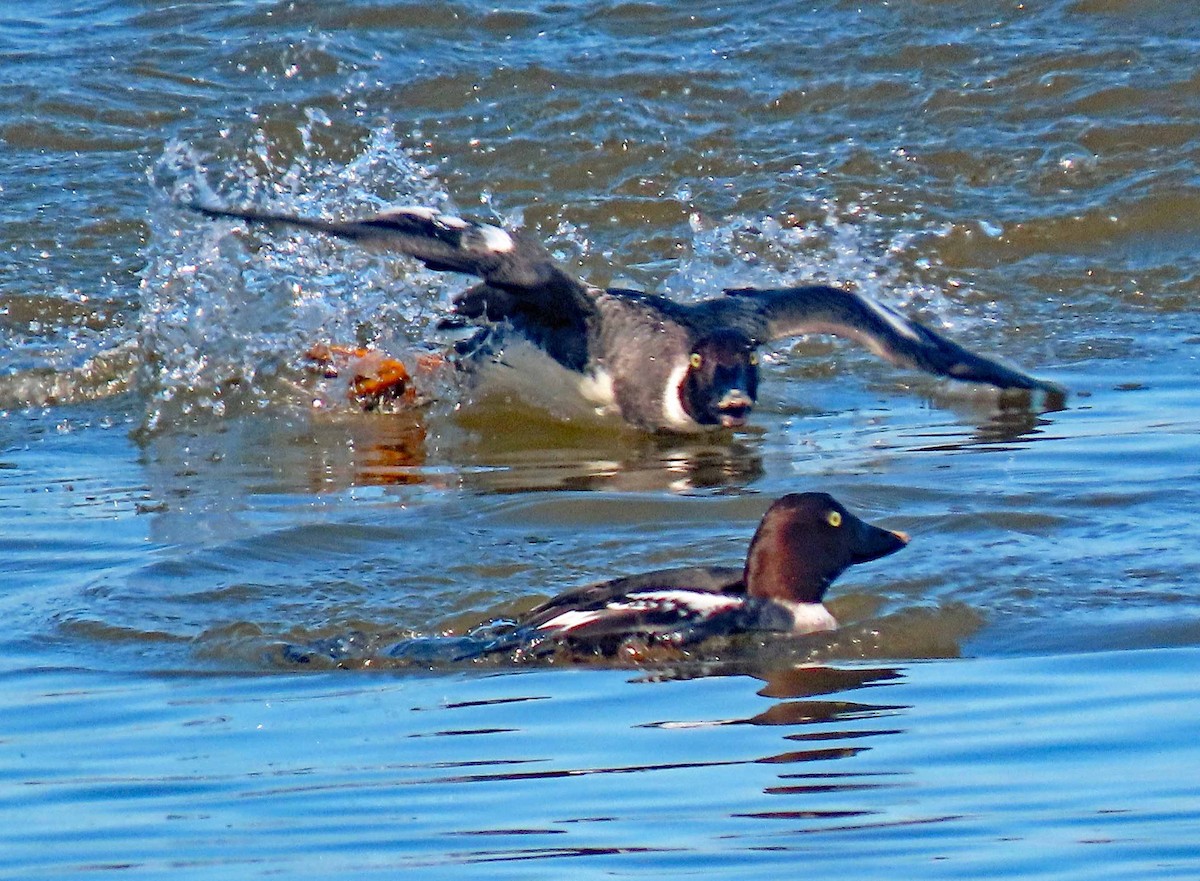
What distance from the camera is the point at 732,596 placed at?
6.67 meters

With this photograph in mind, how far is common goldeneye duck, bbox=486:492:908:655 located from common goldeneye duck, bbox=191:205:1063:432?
2.95 metres

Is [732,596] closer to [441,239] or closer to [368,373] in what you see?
[441,239]

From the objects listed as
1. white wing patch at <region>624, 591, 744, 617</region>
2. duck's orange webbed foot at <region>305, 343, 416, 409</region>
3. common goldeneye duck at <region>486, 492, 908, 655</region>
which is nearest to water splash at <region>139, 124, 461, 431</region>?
duck's orange webbed foot at <region>305, 343, 416, 409</region>

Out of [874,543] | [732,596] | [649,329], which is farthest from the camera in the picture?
[649,329]

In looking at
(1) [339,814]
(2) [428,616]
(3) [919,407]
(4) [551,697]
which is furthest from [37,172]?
(1) [339,814]

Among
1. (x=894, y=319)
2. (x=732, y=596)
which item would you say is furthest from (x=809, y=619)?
(x=894, y=319)

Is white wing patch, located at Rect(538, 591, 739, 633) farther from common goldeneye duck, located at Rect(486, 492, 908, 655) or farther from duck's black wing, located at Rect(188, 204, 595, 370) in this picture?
duck's black wing, located at Rect(188, 204, 595, 370)

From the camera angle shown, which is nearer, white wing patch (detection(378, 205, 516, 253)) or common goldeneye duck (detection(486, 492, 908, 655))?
common goldeneye duck (detection(486, 492, 908, 655))

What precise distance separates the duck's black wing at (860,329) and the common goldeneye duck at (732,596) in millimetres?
3589

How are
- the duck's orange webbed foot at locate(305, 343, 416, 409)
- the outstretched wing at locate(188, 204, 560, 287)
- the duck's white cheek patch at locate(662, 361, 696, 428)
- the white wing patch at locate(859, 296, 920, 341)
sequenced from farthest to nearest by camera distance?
the duck's orange webbed foot at locate(305, 343, 416, 409) → the white wing patch at locate(859, 296, 920, 341) → the duck's white cheek patch at locate(662, 361, 696, 428) → the outstretched wing at locate(188, 204, 560, 287)

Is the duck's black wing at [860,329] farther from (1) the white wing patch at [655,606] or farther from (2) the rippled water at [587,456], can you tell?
(1) the white wing patch at [655,606]

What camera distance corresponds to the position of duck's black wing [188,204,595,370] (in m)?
9.63

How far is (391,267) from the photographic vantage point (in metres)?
12.0

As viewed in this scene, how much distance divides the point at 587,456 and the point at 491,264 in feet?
3.02
